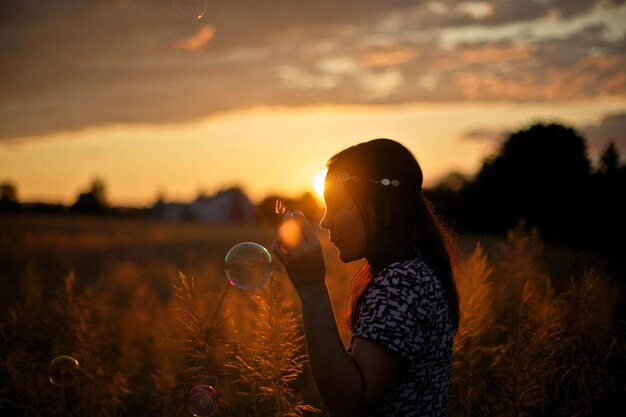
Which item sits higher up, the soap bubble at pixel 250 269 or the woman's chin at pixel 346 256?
the woman's chin at pixel 346 256

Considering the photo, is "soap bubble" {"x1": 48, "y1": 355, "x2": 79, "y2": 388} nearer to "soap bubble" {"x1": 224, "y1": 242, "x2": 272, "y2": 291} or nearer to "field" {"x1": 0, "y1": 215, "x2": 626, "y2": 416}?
"field" {"x1": 0, "y1": 215, "x2": 626, "y2": 416}

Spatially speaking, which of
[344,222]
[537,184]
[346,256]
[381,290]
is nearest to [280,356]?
[346,256]

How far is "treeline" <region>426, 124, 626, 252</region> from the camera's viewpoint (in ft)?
41.5

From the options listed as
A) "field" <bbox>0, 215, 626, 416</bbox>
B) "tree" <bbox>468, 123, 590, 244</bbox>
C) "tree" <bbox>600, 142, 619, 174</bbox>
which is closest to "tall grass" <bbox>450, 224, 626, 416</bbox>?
"field" <bbox>0, 215, 626, 416</bbox>

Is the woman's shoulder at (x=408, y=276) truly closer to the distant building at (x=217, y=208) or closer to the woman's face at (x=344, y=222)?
the woman's face at (x=344, y=222)

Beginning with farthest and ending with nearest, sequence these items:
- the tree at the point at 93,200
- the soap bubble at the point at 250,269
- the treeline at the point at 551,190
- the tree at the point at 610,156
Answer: the tree at the point at 93,200, the tree at the point at 610,156, the treeline at the point at 551,190, the soap bubble at the point at 250,269

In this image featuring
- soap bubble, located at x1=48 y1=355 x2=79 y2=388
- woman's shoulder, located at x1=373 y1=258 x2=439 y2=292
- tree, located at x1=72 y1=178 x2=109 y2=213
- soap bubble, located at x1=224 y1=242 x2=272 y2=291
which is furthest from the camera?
tree, located at x1=72 y1=178 x2=109 y2=213

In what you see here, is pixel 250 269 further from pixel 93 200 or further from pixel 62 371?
pixel 93 200

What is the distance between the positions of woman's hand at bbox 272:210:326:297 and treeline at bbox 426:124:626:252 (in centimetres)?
1126

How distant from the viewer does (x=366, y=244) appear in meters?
1.97

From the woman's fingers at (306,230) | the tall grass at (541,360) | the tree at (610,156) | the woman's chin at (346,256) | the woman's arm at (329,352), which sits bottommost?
the tall grass at (541,360)

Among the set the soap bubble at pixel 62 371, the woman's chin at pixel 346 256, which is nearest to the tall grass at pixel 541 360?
the woman's chin at pixel 346 256

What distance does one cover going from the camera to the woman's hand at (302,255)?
1677 millimetres

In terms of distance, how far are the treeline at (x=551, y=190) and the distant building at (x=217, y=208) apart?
8146 centimetres
